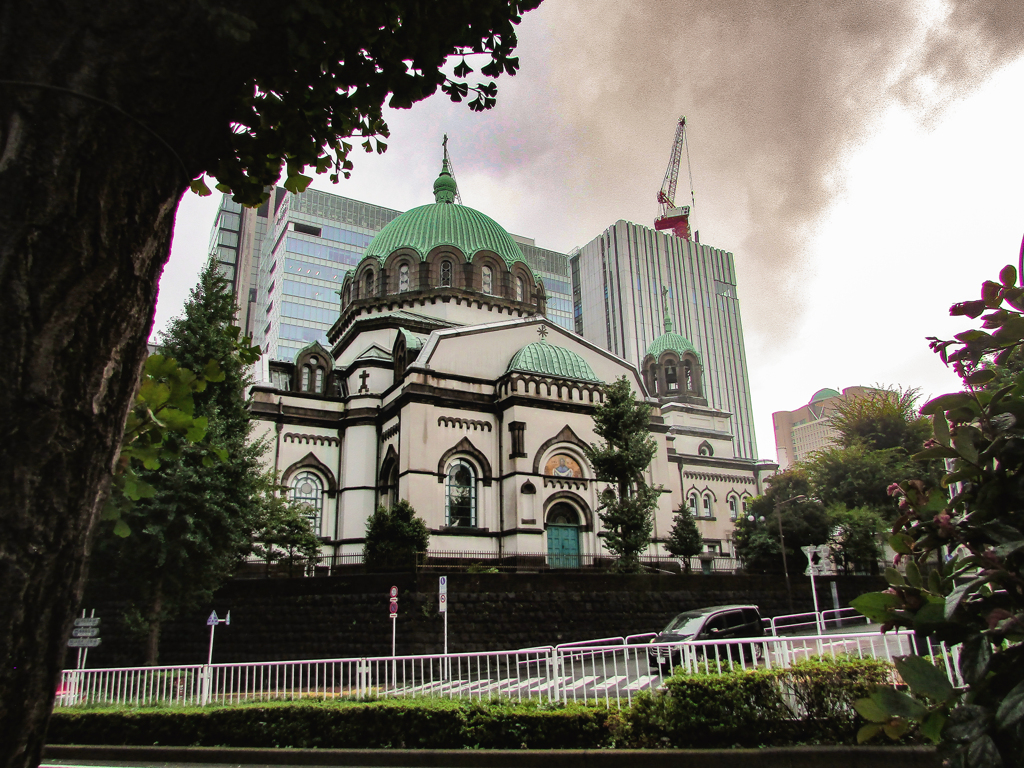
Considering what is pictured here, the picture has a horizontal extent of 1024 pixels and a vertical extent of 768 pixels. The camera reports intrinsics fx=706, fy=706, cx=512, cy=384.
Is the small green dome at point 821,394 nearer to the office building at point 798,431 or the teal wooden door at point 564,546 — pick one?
the office building at point 798,431

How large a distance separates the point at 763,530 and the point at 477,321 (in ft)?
56.0

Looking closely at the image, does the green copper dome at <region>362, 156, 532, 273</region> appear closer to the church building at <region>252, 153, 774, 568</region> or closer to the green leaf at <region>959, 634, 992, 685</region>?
the church building at <region>252, 153, 774, 568</region>

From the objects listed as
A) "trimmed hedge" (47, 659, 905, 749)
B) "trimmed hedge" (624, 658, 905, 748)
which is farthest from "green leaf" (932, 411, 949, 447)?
"trimmed hedge" (624, 658, 905, 748)

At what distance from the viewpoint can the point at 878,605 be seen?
2148mm

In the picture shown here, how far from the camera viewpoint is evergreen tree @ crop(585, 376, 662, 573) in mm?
24078

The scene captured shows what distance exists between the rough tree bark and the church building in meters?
23.7

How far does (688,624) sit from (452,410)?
14.4 meters

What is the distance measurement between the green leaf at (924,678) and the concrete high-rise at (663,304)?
104974mm

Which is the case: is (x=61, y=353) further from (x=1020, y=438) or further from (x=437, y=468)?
(x=437, y=468)

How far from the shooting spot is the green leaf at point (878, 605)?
2123 millimetres

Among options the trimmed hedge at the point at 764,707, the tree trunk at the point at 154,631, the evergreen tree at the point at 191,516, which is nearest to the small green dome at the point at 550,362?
the evergreen tree at the point at 191,516

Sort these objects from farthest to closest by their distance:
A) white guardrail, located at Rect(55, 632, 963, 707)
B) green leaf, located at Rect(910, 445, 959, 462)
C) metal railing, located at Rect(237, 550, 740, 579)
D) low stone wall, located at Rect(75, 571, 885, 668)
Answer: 1. metal railing, located at Rect(237, 550, 740, 579)
2. low stone wall, located at Rect(75, 571, 885, 668)
3. white guardrail, located at Rect(55, 632, 963, 707)
4. green leaf, located at Rect(910, 445, 959, 462)

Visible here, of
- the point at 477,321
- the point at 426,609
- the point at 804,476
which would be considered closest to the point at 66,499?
the point at 426,609

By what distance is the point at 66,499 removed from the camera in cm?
239
